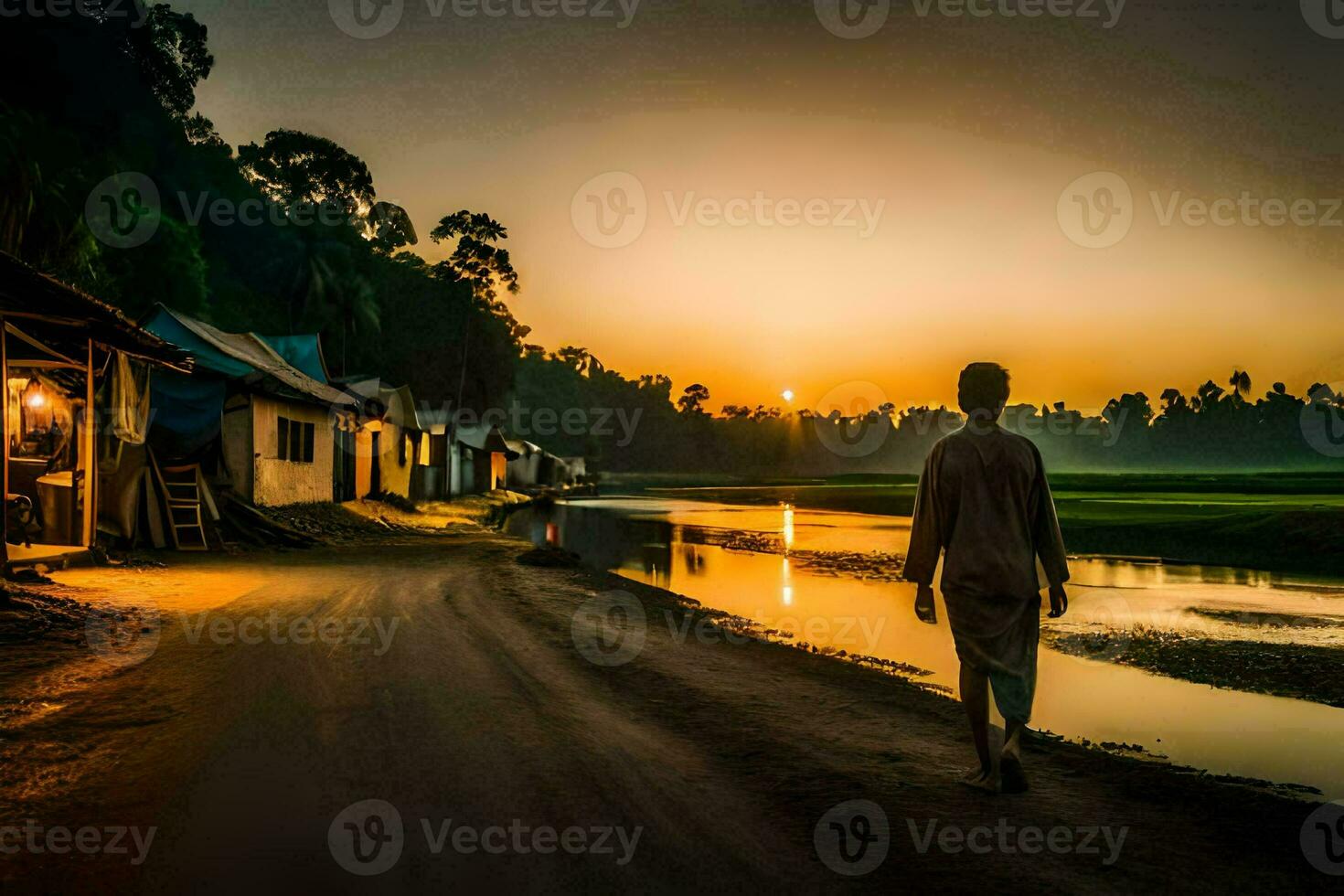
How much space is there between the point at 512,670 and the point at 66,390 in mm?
12399

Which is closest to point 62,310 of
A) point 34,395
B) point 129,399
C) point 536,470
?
point 129,399

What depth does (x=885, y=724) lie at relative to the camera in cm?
653

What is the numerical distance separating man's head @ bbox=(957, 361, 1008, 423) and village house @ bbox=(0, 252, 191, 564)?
10747 millimetres

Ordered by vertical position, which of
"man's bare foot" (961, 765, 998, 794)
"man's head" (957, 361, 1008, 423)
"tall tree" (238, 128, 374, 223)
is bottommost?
"man's bare foot" (961, 765, 998, 794)

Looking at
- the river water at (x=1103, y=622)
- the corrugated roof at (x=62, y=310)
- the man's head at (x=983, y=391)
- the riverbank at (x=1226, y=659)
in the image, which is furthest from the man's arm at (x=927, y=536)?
the corrugated roof at (x=62, y=310)

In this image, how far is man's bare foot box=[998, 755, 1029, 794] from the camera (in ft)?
15.8

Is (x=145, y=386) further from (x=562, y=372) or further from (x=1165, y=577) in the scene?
(x=562, y=372)

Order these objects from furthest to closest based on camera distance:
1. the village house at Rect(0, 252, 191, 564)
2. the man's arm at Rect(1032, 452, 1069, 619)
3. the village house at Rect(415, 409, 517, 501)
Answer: the village house at Rect(415, 409, 517, 501)
the village house at Rect(0, 252, 191, 564)
the man's arm at Rect(1032, 452, 1069, 619)

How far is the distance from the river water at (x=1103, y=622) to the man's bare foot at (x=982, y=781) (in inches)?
96.7

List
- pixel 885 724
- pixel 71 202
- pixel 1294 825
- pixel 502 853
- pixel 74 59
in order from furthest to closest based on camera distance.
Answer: pixel 74 59
pixel 71 202
pixel 885 724
pixel 1294 825
pixel 502 853

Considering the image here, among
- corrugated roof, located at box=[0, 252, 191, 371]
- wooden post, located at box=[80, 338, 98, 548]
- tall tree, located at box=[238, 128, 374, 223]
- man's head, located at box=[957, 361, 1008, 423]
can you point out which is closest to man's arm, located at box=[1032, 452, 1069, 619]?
man's head, located at box=[957, 361, 1008, 423]

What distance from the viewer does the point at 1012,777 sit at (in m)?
4.83

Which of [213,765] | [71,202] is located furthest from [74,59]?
[213,765]

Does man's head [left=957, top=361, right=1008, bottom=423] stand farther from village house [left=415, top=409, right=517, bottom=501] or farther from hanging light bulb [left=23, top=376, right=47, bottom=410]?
village house [left=415, top=409, right=517, bottom=501]
